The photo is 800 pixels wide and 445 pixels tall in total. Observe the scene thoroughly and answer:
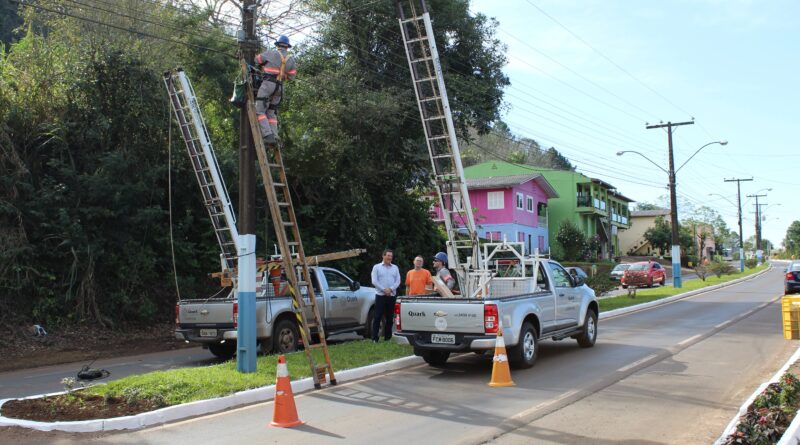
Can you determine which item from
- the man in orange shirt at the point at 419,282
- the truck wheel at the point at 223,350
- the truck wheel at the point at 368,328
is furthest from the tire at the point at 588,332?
the truck wheel at the point at 223,350

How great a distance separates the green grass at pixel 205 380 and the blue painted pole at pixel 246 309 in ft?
0.66

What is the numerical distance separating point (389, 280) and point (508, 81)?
1400 centimetres

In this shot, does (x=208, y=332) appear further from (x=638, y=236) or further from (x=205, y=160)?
(x=638, y=236)

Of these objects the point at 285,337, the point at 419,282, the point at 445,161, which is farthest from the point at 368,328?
the point at 445,161

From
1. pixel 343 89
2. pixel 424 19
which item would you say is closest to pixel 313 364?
pixel 424 19

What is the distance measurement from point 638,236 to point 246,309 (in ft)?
294

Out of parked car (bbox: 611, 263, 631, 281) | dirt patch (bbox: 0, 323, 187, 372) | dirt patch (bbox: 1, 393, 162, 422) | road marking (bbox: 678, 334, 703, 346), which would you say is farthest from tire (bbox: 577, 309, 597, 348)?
parked car (bbox: 611, 263, 631, 281)

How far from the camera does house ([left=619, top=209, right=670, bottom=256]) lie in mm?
86625

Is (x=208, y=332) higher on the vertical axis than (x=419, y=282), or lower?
lower

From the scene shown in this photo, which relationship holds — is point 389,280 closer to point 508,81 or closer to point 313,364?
point 313,364

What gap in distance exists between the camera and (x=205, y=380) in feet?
28.7

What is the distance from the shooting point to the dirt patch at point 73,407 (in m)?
7.40

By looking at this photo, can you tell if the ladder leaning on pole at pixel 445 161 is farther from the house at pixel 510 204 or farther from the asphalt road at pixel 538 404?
the house at pixel 510 204

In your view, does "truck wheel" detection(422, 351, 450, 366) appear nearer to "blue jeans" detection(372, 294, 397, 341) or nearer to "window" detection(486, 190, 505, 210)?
"blue jeans" detection(372, 294, 397, 341)
